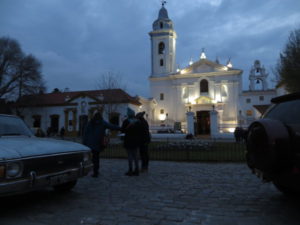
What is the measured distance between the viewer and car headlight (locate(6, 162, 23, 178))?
3043mm

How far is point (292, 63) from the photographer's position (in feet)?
65.6

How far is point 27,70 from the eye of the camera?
117 feet

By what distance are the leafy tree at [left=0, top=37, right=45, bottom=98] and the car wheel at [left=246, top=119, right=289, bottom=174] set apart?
125 feet

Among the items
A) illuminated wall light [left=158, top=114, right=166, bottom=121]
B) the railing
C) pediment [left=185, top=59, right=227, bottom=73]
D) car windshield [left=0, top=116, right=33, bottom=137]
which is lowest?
the railing

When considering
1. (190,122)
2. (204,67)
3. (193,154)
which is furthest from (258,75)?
(193,154)

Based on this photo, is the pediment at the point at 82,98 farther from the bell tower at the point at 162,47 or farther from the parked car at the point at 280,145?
the parked car at the point at 280,145

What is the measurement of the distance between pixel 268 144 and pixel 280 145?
0.17m

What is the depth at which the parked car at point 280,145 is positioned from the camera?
9.25 feet

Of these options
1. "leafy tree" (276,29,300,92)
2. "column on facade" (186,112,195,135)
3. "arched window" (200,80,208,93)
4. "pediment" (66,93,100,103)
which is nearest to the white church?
"arched window" (200,80,208,93)

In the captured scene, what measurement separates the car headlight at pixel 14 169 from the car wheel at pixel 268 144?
331 centimetres

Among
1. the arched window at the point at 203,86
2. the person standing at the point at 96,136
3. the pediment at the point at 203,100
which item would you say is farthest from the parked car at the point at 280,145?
the arched window at the point at 203,86

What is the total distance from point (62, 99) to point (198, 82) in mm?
22690

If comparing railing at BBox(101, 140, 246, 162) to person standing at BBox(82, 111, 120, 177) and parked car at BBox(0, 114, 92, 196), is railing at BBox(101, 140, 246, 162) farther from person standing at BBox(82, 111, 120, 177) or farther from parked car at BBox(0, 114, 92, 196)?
parked car at BBox(0, 114, 92, 196)

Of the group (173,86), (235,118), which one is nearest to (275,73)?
(235,118)
